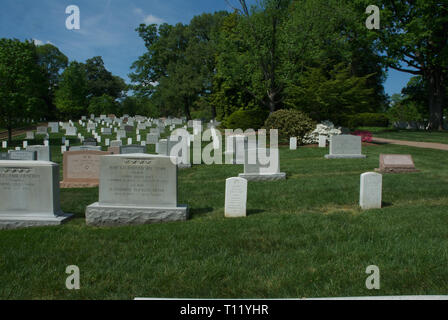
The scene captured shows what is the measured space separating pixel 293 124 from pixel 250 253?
57.7 feet

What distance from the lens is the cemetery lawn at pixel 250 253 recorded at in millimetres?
3852

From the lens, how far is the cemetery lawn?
3852 mm

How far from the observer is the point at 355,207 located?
761 centimetres

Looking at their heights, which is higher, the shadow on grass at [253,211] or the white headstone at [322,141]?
the white headstone at [322,141]

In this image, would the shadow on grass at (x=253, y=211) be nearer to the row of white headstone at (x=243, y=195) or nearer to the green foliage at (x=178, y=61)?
the row of white headstone at (x=243, y=195)

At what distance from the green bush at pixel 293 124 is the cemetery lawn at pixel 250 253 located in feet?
43.8

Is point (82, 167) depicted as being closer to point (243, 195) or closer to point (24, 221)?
point (24, 221)

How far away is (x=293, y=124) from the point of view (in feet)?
70.8

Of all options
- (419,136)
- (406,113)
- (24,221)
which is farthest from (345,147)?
(406,113)

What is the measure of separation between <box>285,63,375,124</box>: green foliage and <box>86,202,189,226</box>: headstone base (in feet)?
55.5

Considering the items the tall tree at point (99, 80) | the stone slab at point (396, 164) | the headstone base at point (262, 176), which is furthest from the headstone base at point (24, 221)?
the tall tree at point (99, 80)

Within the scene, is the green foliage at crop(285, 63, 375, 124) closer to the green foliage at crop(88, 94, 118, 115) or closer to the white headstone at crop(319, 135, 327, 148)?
the white headstone at crop(319, 135, 327, 148)
